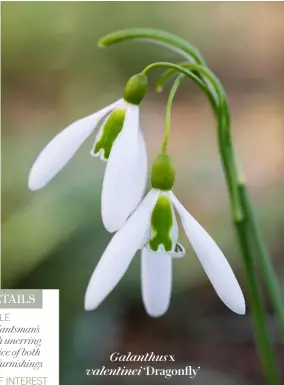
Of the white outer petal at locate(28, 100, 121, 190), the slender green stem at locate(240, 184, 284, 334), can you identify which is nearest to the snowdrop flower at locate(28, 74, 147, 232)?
the white outer petal at locate(28, 100, 121, 190)

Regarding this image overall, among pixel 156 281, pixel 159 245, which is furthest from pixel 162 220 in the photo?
pixel 156 281

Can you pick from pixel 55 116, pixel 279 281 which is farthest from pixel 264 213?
pixel 55 116

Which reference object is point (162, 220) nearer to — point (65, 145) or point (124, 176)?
point (124, 176)

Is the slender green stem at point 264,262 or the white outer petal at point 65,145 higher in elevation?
the white outer petal at point 65,145

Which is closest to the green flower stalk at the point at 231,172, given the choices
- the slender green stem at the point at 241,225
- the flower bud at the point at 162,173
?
the slender green stem at the point at 241,225

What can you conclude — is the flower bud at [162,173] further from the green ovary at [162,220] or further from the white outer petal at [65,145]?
the white outer petal at [65,145]

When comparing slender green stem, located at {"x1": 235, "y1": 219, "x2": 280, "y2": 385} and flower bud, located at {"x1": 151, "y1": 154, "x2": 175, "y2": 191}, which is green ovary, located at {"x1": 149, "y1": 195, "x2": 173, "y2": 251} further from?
slender green stem, located at {"x1": 235, "y1": 219, "x2": 280, "y2": 385}
